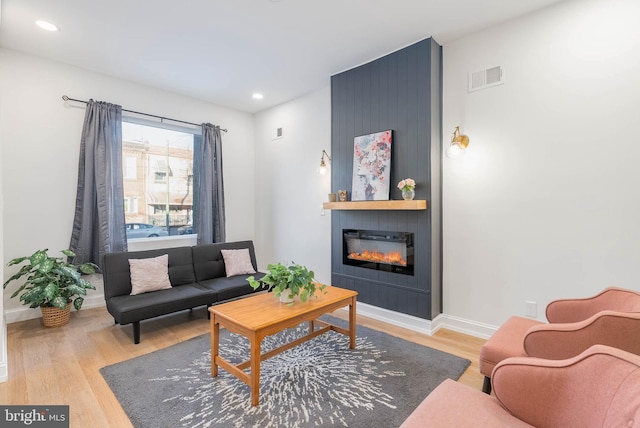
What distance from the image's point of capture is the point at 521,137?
2.90 m

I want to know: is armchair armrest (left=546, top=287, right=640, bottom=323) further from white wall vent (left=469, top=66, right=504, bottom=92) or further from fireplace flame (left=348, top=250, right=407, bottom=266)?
white wall vent (left=469, top=66, right=504, bottom=92)

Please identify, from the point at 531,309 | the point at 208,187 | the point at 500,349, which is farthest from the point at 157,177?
the point at 531,309

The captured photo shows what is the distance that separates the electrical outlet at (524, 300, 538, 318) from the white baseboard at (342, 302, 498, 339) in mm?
336

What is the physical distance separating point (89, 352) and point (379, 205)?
3.11 meters

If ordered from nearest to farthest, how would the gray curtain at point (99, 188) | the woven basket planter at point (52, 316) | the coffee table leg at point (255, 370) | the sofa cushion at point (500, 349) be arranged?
the sofa cushion at point (500, 349) < the coffee table leg at point (255, 370) < the woven basket planter at point (52, 316) < the gray curtain at point (99, 188)

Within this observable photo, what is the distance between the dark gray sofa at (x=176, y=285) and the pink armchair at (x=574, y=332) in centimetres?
281

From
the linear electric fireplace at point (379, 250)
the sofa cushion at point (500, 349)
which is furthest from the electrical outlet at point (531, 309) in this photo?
the linear electric fireplace at point (379, 250)

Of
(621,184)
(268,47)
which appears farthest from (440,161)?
(268,47)

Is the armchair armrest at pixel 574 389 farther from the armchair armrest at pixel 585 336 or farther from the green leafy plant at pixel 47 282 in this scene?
the green leafy plant at pixel 47 282

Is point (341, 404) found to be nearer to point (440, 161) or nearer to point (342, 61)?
point (440, 161)

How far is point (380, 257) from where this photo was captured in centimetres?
371

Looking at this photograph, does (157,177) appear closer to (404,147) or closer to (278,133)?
(278,133)

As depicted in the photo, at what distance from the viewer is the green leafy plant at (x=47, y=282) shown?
10.7 ft

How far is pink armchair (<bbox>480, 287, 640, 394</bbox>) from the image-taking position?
4.84ft
